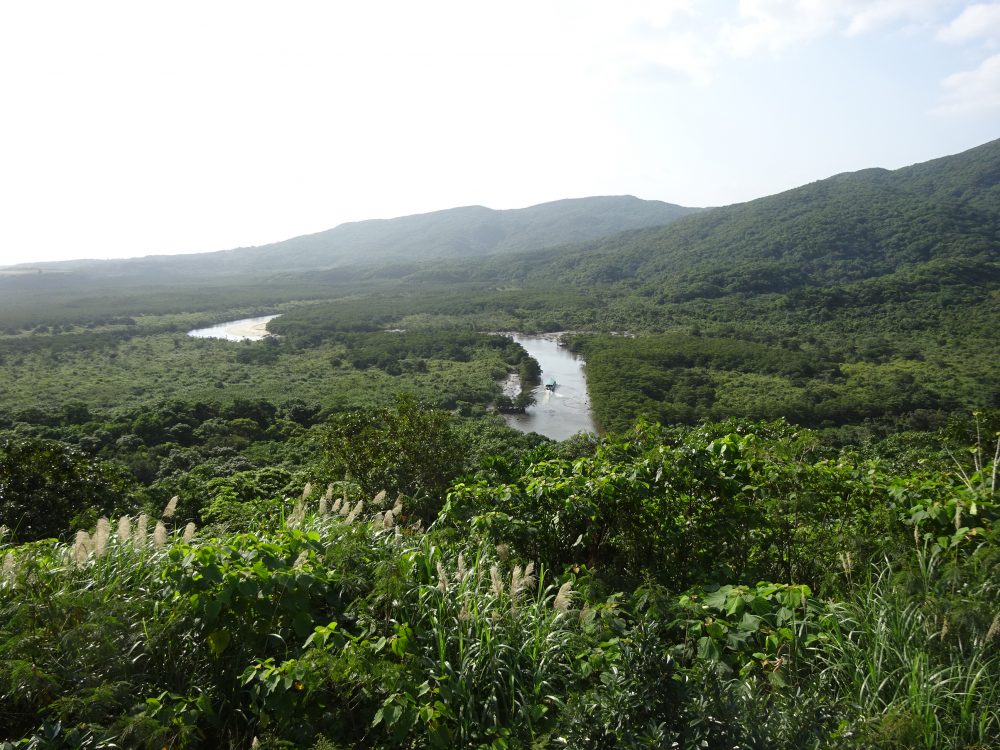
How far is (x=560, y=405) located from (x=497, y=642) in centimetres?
3879

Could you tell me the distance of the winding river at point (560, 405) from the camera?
35844mm

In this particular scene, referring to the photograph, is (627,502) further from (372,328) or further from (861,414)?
(372,328)

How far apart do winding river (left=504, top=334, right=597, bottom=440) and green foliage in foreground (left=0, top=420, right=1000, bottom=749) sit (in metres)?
23.4

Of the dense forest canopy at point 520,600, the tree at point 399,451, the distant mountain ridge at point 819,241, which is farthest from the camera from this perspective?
the distant mountain ridge at point 819,241

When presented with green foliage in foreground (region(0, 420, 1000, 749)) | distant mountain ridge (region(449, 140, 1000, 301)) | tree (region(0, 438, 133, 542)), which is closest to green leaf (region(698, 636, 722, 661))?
green foliage in foreground (region(0, 420, 1000, 749))

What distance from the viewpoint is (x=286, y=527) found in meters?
3.76

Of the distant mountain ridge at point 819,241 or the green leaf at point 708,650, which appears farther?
the distant mountain ridge at point 819,241

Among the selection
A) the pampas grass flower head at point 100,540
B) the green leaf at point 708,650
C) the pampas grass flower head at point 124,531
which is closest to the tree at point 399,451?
the pampas grass flower head at point 124,531

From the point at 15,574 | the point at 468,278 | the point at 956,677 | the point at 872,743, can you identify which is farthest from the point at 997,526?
the point at 468,278

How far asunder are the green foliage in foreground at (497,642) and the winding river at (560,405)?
23.4 m

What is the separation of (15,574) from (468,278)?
147 m

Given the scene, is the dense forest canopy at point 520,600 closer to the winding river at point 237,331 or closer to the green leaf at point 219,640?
the green leaf at point 219,640

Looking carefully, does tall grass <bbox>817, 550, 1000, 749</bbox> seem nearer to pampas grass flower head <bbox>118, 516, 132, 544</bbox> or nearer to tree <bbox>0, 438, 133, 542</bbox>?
pampas grass flower head <bbox>118, 516, 132, 544</bbox>

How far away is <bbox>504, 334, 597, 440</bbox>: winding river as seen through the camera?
35.8m
